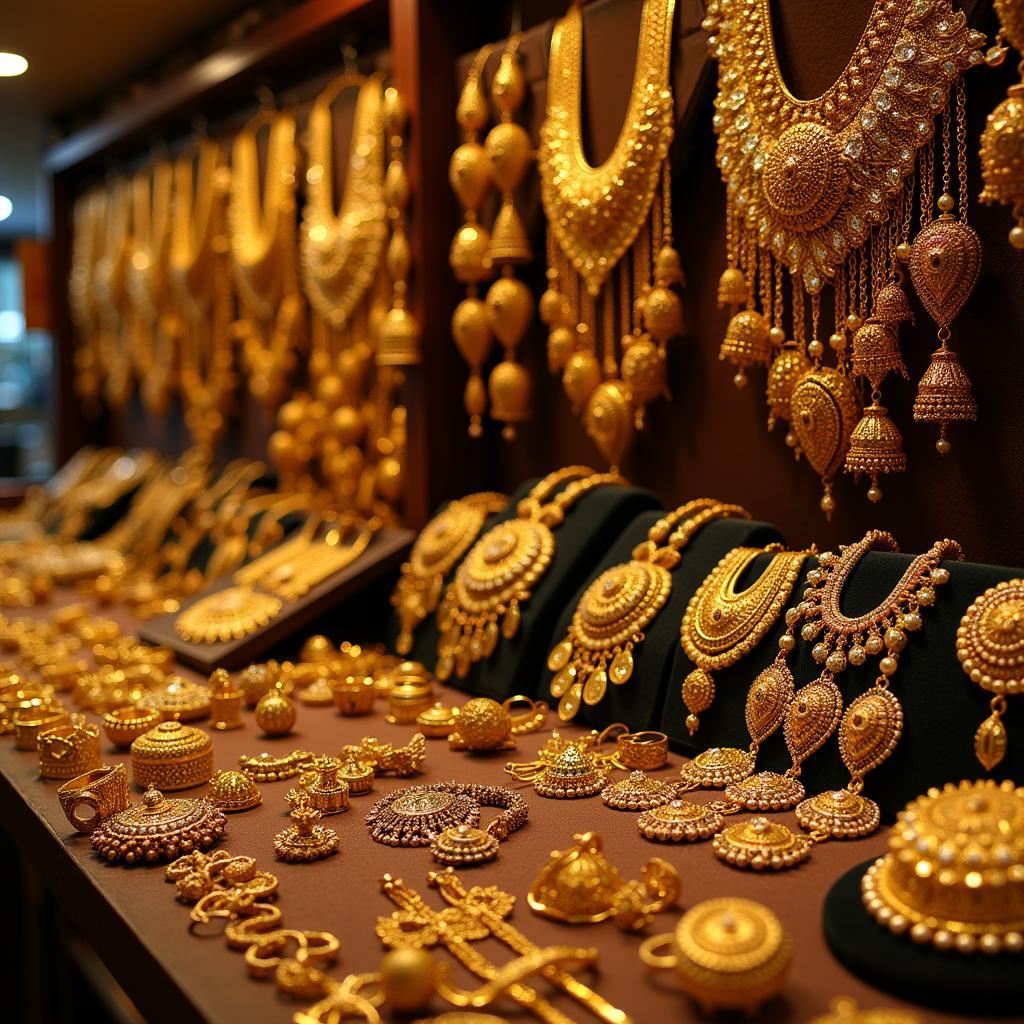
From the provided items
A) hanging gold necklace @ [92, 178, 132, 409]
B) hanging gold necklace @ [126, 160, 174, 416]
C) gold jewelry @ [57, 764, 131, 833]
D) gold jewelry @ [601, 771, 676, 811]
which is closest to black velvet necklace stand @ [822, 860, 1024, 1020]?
gold jewelry @ [601, 771, 676, 811]

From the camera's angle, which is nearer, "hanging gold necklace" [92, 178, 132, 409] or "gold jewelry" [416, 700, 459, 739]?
"gold jewelry" [416, 700, 459, 739]

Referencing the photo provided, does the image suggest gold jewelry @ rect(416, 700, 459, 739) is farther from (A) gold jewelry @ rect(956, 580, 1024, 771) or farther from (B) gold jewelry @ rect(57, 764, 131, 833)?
(A) gold jewelry @ rect(956, 580, 1024, 771)

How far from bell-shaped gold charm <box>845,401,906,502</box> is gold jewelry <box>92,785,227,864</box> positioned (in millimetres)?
1126

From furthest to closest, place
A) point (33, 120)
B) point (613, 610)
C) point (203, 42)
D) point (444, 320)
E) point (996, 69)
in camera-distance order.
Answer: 1. point (33, 120)
2. point (203, 42)
3. point (444, 320)
4. point (613, 610)
5. point (996, 69)

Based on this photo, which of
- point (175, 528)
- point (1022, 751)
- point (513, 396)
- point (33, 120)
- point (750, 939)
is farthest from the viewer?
point (33, 120)

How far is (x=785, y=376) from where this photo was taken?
209 centimetres

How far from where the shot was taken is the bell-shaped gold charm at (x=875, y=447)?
1.91 m

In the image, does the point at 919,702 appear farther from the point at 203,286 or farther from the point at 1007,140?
the point at 203,286

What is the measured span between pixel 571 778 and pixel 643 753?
0.14 m

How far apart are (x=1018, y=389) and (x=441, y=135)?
1.69 m

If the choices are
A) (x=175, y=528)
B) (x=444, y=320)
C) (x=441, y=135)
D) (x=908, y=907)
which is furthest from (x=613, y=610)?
(x=175, y=528)

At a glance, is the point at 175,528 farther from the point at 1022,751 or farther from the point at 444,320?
the point at 1022,751

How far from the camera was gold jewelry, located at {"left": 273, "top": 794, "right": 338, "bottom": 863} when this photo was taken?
153cm

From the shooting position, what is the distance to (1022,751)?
144 cm
